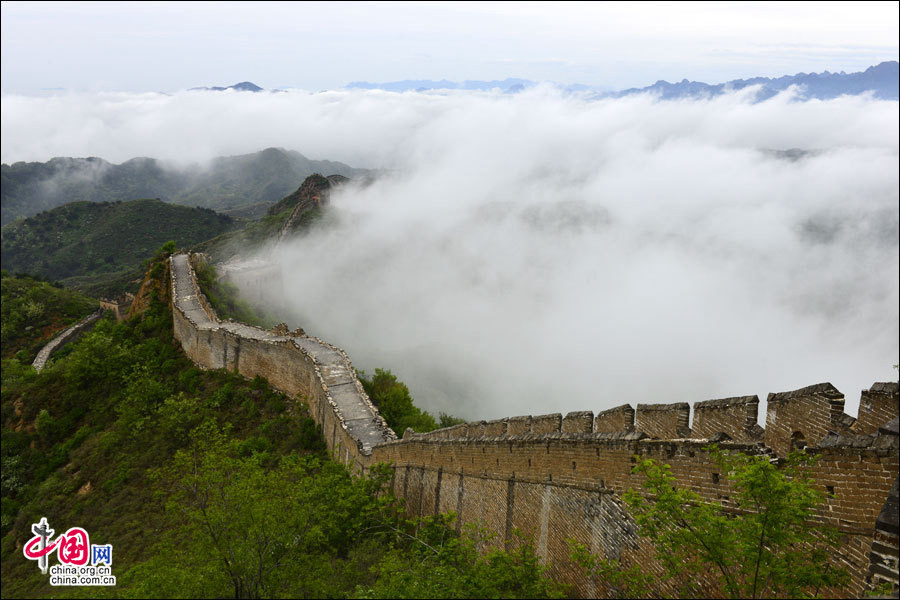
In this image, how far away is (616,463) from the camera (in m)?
9.59

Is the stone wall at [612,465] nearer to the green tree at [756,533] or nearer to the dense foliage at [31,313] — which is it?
the green tree at [756,533]

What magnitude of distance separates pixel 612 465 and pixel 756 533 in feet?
10.5

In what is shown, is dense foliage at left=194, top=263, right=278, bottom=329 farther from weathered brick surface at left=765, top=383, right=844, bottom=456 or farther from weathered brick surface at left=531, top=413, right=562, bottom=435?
weathered brick surface at left=765, top=383, right=844, bottom=456

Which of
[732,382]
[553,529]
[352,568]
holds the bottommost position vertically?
[352,568]

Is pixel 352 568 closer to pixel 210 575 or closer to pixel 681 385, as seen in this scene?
pixel 210 575

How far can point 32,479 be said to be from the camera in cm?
2691

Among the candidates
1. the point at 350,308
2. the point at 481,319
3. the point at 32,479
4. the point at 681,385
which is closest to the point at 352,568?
the point at 32,479

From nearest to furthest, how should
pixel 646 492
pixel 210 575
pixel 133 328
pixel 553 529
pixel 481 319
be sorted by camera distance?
pixel 646 492 < pixel 210 575 < pixel 553 529 < pixel 133 328 < pixel 481 319

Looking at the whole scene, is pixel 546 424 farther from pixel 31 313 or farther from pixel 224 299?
pixel 31 313

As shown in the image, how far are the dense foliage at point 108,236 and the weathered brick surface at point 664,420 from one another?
7623 cm

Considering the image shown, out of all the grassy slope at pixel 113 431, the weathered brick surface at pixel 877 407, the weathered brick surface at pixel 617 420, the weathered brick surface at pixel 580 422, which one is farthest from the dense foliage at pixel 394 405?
the weathered brick surface at pixel 877 407

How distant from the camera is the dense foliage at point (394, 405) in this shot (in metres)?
24.2

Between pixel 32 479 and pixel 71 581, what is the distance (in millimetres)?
15977

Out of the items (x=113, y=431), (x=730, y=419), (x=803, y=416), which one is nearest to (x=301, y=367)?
(x=113, y=431)
